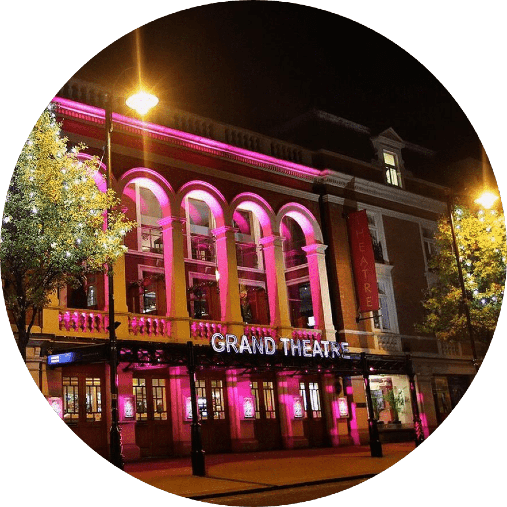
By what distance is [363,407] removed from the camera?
27672mm

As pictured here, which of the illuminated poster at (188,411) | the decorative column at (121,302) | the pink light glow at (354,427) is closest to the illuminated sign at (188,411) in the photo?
the illuminated poster at (188,411)

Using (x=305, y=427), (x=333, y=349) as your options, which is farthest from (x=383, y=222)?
→ (x=305, y=427)

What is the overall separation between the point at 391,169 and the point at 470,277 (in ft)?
30.6

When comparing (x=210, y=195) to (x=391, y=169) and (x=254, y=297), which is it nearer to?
(x=254, y=297)

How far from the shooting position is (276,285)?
1059 inches

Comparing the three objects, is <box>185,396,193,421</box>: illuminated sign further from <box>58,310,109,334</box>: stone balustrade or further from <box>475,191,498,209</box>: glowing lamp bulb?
<box>475,191,498,209</box>: glowing lamp bulb

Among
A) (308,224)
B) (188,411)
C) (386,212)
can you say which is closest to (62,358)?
(188,411)

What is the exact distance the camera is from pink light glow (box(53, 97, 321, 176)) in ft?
71.4

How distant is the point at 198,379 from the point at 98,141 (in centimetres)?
848

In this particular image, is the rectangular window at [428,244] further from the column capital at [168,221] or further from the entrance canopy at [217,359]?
the column capital at [168,221]

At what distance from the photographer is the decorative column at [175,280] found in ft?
75.8

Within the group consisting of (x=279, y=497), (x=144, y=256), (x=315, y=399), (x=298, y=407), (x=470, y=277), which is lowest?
(x=279, y=497)

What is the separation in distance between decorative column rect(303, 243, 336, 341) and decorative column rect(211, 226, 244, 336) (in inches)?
157

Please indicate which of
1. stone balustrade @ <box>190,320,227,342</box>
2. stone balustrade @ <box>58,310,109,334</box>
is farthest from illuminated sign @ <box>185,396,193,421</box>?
stone balustrade @ <box>58,310,109,334</box>
